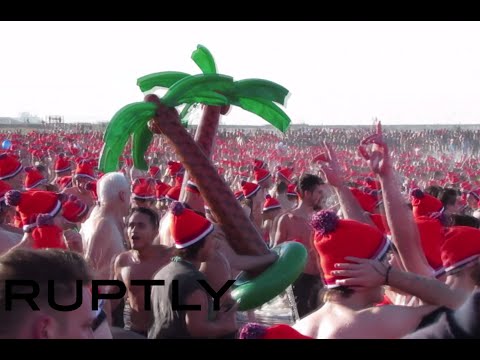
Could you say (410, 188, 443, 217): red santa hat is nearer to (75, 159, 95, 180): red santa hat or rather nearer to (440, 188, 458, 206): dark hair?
(440, 188, 458, 206): dark hair

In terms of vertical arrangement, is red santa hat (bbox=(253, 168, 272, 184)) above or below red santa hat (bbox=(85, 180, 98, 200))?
above

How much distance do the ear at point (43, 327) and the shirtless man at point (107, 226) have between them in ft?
8.80

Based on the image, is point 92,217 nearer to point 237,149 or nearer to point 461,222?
point 461,222

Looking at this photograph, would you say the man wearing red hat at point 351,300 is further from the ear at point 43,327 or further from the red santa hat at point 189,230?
the ear at point 43,327

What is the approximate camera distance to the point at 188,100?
458 cm

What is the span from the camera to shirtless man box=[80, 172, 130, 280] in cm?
507

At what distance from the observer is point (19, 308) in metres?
2.06

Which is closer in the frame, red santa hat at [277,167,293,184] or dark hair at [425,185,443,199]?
dark hair at [425,185,443,199]

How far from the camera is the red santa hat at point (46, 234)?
4356 mm

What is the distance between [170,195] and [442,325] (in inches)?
230

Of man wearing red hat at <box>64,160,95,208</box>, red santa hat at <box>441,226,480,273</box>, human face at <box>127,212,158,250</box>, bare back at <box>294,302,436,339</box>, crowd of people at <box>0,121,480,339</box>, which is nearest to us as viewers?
crowd of people at <box>0,121,480,339</box>

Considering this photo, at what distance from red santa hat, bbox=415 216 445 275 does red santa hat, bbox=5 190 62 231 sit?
2464 millimetres

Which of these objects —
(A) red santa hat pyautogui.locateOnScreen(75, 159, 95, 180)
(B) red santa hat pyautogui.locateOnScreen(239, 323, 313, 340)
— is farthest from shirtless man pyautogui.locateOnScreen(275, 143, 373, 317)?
(B) red santa hat pyautogui.locateOnScreen(239, 323, 313, 340)

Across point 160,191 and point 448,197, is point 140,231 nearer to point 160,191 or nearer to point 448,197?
point 448,197
